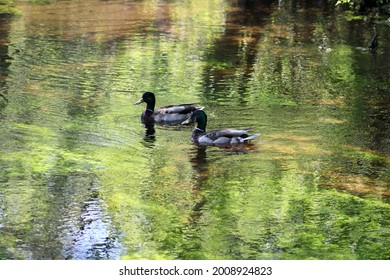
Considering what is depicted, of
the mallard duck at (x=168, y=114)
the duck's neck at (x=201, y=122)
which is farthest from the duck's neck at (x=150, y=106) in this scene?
the duck's neck at (x=201, y=122)

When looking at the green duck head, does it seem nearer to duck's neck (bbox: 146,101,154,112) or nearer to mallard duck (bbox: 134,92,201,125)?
duck's neck (bbox: 146,101,154,112)

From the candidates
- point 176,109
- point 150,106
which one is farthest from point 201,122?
point 150,106

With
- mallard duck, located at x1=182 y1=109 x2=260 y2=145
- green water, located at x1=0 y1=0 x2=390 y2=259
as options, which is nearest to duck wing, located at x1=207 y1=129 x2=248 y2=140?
mallard duck, located at x1=182 y1=109 x2=260 y2=145

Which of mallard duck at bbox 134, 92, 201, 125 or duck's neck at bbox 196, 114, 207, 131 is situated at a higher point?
duck's neck at bbox 196, 114, 207, 131

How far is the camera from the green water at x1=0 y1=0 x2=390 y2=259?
10.4m

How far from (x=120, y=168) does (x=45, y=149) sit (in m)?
1.55

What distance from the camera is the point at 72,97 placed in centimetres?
1753

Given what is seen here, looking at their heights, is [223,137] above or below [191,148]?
above

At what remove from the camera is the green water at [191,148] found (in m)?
10.4

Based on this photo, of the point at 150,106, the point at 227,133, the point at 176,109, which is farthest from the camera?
the point at 150,106

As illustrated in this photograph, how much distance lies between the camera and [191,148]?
14469 millimetres

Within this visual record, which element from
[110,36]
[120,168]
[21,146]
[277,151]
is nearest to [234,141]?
[277,151]

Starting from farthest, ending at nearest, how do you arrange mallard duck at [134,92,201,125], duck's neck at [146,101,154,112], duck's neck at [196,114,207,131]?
duck's neck at [146,101,154,112], mallard duck at [134,92,201,125], duck's neck at [196,114,207,131]

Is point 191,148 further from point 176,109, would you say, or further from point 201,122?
point 176,109
